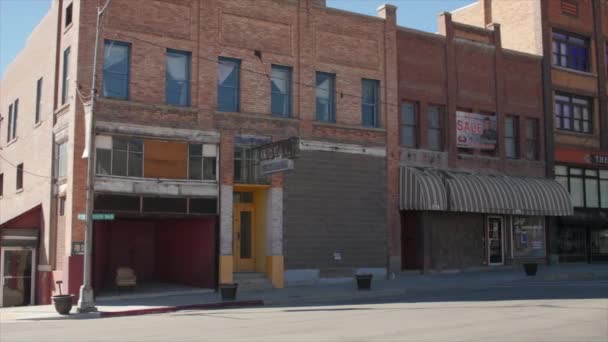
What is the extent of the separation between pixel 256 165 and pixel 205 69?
3.89 metres

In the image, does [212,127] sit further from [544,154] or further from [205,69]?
[544,154]

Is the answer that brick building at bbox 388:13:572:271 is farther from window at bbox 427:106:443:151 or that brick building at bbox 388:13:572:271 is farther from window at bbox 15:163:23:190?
window at bbox 15:163:23:190

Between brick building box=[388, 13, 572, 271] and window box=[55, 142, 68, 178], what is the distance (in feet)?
42.0

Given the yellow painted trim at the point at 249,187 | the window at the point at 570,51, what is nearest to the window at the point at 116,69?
the yellow painted trim at the point at 249,187

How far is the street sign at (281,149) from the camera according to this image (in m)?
22.5

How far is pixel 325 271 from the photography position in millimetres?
26359

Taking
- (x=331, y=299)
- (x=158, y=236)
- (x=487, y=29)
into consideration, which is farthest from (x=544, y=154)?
(x=158, y=236)

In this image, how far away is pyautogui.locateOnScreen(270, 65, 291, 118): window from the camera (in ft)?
86.3

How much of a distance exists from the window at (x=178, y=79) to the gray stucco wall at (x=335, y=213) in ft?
16.0

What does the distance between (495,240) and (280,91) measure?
1312cm

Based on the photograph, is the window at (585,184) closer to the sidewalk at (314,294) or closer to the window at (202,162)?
the sidewalk at (314,294)

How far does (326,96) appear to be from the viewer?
27.6 meters

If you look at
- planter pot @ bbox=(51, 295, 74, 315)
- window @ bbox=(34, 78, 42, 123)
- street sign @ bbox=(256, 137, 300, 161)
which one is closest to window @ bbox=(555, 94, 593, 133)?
street sign @ bbox=(256, 137, 300, 161)

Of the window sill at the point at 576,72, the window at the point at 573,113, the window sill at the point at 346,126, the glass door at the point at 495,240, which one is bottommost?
the glass door at the point at 495,240
